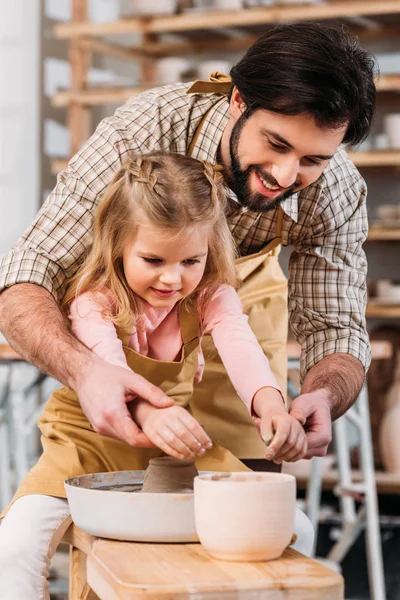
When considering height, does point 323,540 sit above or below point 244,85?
below

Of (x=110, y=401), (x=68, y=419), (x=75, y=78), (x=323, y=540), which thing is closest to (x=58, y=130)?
(x=75, y=78)

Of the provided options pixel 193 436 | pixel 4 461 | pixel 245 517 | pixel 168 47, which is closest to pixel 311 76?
pixel 193 436

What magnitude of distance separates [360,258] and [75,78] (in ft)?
9.85

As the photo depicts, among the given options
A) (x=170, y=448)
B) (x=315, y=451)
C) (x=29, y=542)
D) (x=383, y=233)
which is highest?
(x=170, y=448)

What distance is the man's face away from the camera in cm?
147

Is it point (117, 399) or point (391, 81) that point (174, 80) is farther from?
point (117, 399)

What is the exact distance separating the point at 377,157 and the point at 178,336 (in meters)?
2.83

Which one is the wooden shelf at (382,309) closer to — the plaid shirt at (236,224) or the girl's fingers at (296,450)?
the plaid shirt at (236,224)

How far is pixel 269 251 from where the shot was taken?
180cm

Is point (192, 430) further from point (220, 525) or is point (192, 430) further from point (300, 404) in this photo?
point (300, 404)

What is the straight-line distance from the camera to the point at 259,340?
177 centimetres

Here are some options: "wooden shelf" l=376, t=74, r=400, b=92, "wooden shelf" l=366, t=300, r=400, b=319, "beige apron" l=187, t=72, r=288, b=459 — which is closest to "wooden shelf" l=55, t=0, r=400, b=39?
"wooden shelf" l=376, t=74, r=400, b=92

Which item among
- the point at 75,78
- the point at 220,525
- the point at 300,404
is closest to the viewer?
the point at 220,525

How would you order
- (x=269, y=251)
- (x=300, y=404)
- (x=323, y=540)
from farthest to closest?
(x=323, y=540) < (x=269, y=251) < (x=300, y=404)
